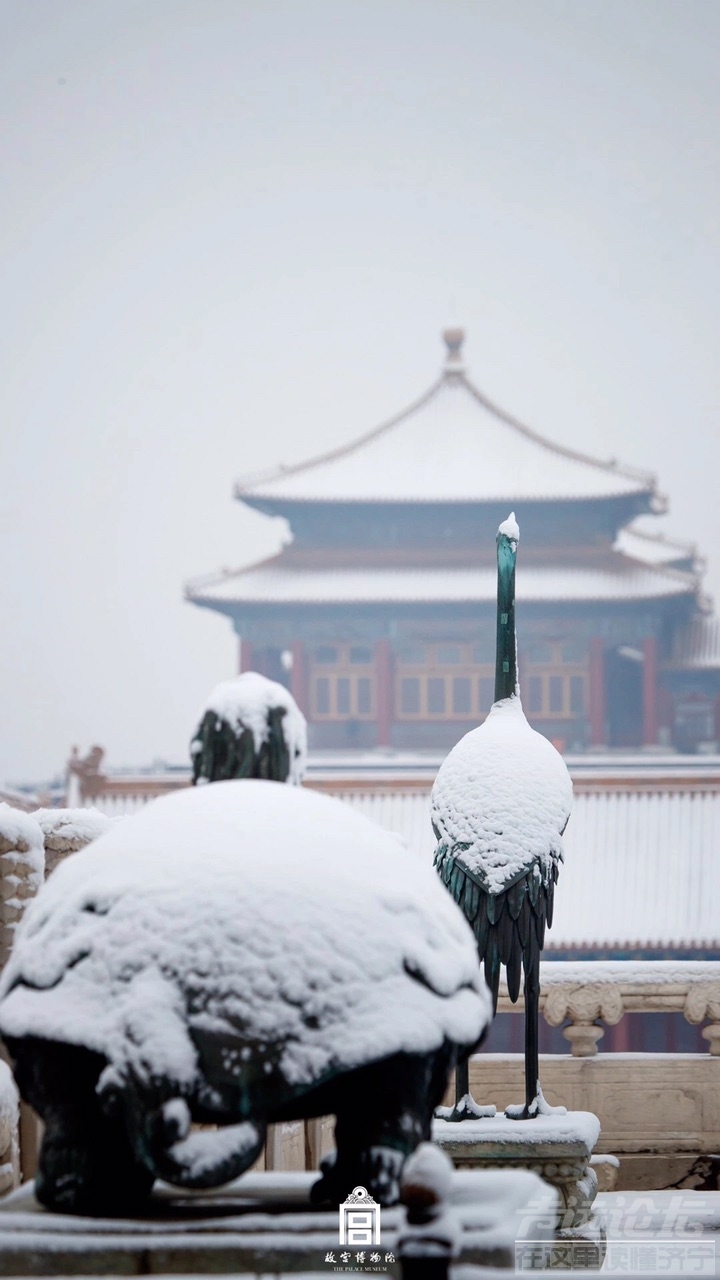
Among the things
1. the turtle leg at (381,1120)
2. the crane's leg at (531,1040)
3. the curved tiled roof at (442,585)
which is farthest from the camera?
the curved tiled roof at (442,585)

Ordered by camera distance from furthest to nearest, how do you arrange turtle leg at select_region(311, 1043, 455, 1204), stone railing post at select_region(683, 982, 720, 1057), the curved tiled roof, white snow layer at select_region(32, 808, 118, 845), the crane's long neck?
1. the curved tiled roof
2. stone railing post at select_region(683, 982, 720, 1057)
3. the crane's long neck
4. white snow layer at select_region(32, 808, 118, 845)
5. turtle leg at select_region(311, 1043, 455, 1204)

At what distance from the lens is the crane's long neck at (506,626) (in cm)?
587

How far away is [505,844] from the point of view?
5.34 metres

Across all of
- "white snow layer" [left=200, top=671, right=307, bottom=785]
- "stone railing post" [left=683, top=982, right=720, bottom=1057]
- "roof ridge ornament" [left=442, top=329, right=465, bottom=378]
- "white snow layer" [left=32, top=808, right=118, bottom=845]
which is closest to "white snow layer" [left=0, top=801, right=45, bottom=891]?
"white snow layer" [left=32, top=808, right=118, bottom=845]

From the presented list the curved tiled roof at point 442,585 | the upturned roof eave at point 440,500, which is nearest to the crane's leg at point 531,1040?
the curved tiled roof at point 442,585

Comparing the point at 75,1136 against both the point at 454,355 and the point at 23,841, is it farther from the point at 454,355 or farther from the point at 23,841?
the point at 454,355

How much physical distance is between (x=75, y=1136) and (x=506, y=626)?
3.30 meters

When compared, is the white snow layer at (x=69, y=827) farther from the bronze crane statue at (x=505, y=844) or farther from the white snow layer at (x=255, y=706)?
the white snow layer at (x=255, y=706)

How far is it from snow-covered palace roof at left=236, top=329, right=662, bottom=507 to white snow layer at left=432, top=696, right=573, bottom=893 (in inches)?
912

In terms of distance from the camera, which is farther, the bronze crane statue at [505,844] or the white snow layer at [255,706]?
the bronze crane statue at [505,844]

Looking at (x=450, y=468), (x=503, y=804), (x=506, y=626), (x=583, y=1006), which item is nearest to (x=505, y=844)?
(x=503, y=804)

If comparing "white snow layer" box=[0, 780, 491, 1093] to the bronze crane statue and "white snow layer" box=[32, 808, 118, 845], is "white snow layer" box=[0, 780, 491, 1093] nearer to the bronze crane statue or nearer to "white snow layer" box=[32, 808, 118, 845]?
"white snow layer" box=[32, 808, 118, 845]

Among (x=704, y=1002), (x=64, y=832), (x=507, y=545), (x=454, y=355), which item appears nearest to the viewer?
(x=64, y=832)

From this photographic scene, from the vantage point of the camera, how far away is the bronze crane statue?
5.35 metres
